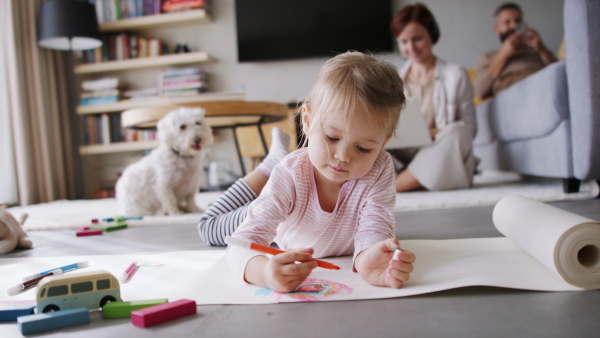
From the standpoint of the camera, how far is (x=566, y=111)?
1658 mm

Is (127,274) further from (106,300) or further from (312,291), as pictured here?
(312,291)

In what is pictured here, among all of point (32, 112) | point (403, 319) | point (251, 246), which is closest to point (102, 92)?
point (32, 112)

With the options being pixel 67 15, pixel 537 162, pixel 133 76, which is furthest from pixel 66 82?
pixel 537 162

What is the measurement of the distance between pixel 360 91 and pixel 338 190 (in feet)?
0.74

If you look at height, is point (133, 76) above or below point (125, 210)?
above

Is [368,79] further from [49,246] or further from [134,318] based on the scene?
[49,246]

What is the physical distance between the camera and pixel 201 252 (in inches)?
40.0

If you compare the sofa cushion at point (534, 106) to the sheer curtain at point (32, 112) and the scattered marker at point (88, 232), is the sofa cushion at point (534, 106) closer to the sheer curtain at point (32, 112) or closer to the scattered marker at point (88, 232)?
the scattered marker at point (88, 232)

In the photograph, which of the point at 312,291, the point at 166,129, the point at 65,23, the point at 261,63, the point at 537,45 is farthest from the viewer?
the point at 261,63

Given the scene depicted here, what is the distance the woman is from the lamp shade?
7.01 ft

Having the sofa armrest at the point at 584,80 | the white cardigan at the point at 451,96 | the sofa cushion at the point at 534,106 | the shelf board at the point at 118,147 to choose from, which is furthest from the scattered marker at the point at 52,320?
the shelf board at the point at 118,147

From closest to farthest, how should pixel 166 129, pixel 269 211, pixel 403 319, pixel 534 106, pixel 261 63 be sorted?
1. pixel 403 319
2. pixel 269 211
3. pixel 534 106
4. pixel 166 129
5. pixel 261 63

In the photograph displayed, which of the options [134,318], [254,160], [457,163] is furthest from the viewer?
[254,160]

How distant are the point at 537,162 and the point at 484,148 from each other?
3.37 feet
